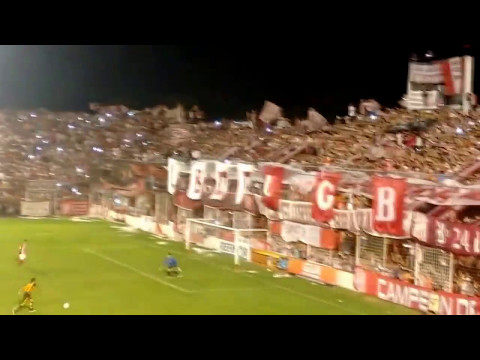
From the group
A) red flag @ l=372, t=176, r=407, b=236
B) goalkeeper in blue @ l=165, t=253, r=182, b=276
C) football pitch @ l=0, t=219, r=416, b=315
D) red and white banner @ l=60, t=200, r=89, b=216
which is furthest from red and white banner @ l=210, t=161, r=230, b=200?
red flag @ l=372, t=176, r=407, b=236

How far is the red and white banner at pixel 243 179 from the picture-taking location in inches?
232

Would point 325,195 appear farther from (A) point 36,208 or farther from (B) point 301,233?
(A) point 36,208

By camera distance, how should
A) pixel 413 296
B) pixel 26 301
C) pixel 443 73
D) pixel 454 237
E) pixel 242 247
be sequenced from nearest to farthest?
1. pixel 454 237
2. pixel 413 296
3. pixel 26 301
4. pixel 443 73
5. pixel 242 247

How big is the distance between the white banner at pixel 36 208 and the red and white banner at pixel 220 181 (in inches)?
53.2

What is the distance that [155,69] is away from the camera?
5.73 metres

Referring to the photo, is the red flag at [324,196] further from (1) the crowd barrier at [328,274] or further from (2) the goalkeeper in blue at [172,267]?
(2) the goalkeeper in blue at [172,267]

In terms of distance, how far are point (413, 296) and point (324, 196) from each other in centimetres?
101

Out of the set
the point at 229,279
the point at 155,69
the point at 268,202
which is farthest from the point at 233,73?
the point at 229,279

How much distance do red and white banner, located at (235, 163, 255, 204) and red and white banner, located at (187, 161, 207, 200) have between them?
308 mm

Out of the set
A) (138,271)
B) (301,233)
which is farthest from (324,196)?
(138,271)

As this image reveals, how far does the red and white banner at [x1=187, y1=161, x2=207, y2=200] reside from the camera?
6020mm

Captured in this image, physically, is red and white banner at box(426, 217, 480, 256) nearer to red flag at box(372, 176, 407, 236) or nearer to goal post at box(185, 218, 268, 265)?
red flag at box(372, 176, 407, 236)

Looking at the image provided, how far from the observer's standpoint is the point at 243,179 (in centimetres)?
592
